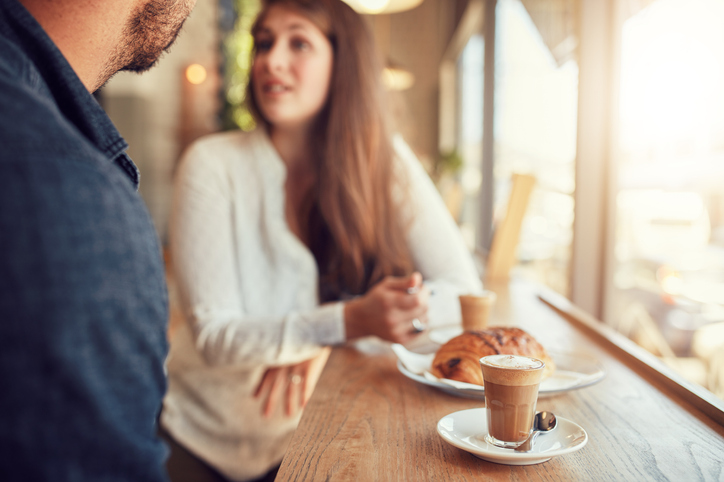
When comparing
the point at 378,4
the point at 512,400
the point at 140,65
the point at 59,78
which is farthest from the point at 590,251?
the point at 378,4

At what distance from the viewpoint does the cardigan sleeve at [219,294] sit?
116cm

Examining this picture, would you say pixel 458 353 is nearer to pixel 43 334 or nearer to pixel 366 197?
pixel 43 334

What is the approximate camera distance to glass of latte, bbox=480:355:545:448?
1.92 feet

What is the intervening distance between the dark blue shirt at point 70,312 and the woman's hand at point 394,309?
0.68 m

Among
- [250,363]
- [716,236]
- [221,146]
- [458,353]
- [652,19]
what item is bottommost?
[250,363]

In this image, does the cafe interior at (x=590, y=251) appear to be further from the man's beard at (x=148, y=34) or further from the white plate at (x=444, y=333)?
the man's beard at (x=148, y=34)

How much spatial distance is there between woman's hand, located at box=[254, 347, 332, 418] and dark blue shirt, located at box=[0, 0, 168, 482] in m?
0.86

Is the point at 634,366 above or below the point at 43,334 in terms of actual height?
below

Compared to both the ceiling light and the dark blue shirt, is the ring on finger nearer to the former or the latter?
the dark blue shirt

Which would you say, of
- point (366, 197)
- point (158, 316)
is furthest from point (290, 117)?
point (158, 316)

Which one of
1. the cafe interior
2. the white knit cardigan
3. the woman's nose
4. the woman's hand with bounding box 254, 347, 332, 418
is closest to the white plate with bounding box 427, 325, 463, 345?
the cafe interior

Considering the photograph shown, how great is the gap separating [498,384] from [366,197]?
970 millimetres

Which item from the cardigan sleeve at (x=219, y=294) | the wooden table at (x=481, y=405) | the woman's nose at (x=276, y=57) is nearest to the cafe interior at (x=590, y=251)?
Result: the wooden table at (x=481, y=405)

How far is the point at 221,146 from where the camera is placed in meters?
1.52
